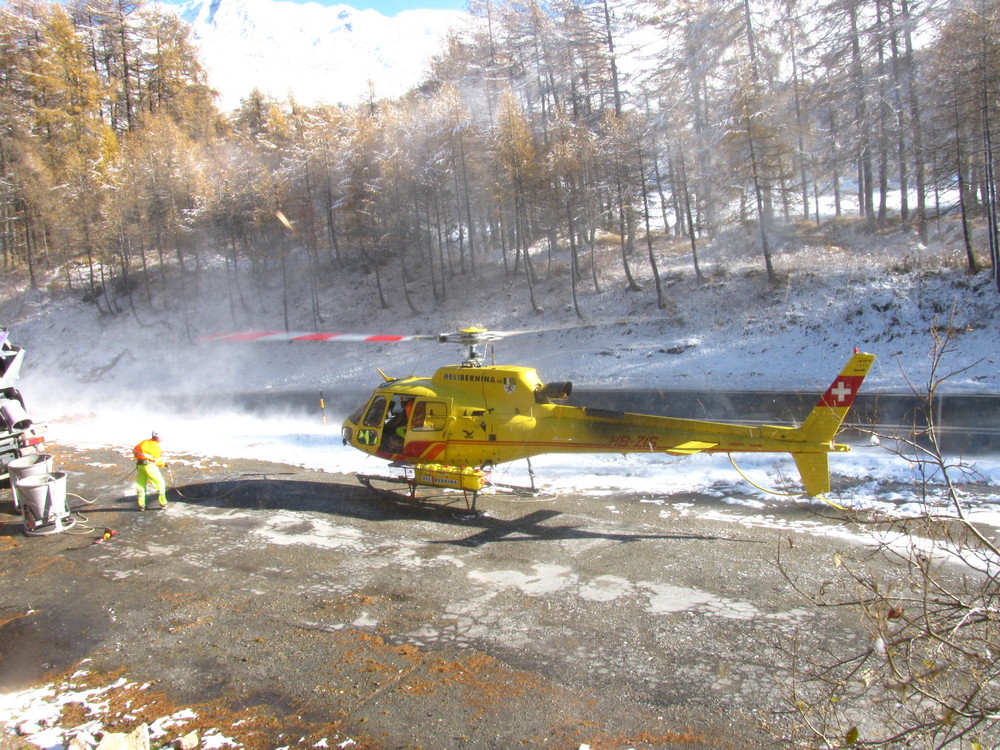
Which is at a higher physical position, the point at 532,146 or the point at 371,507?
the point at 532,146

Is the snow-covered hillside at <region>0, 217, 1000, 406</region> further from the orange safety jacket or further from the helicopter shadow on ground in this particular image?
the orange safety jacket

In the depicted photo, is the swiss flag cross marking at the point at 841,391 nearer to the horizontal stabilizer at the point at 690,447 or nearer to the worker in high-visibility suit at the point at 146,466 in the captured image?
the horizontal stabilizer at the point at 690,447

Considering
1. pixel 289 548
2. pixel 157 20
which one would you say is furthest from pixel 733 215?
pixel 157 20

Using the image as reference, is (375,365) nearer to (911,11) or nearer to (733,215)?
(733,215)

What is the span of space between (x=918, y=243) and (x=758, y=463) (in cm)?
2292

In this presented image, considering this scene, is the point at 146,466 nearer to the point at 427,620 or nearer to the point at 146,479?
the point at 146,479

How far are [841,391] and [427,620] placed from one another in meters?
6.42

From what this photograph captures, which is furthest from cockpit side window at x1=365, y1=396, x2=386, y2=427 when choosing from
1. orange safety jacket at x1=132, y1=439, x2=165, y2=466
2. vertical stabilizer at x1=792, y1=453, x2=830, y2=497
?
vertical stabilizer at x1=792, y1=453, x2=830, y2=497

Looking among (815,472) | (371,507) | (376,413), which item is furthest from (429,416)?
(815,472)

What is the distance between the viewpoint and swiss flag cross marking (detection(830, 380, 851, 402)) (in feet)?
28.7

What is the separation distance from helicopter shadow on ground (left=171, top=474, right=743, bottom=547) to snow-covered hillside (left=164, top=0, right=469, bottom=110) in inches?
4397

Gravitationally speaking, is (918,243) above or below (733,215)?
below

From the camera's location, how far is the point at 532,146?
108 feet

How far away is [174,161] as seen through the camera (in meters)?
39.2
